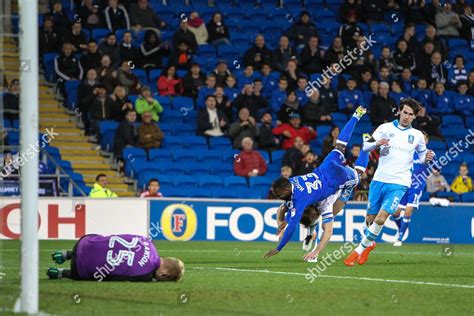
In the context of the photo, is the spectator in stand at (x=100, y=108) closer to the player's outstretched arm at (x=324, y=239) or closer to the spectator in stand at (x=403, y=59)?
the spectator in stand at (x=403, y=59)

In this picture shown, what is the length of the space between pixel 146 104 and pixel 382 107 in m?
5.81

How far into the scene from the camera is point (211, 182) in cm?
2473

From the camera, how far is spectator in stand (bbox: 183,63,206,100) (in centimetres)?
2608

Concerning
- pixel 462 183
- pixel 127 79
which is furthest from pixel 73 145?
pixel 462 183

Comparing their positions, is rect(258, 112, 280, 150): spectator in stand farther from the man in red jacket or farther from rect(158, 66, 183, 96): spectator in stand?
rect(158, 66, 183, 96): spectator in stand

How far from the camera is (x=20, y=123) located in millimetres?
8930

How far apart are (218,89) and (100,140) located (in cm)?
301

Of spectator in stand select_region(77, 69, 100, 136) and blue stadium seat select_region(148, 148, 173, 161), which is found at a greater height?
spectator in stand select_region(77, 69, 100, 136)

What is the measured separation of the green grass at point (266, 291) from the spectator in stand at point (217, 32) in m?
11.9

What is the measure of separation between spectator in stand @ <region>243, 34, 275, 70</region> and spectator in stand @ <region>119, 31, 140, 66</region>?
2820 millimetres

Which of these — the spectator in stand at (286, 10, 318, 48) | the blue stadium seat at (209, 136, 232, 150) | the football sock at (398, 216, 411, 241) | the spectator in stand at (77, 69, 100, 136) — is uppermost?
the spectator in stand at (286, 10, 318, 48)

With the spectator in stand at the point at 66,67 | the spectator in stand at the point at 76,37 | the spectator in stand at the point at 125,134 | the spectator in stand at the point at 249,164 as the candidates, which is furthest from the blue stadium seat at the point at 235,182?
the spectator in stand at the point at 76,37

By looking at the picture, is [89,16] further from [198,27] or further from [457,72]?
[457,72]

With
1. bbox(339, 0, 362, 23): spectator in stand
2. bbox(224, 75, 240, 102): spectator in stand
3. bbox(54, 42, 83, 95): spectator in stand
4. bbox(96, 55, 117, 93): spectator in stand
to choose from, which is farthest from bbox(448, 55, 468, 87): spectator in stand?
bbox(54, 42, 83, 95): spectator in stand
